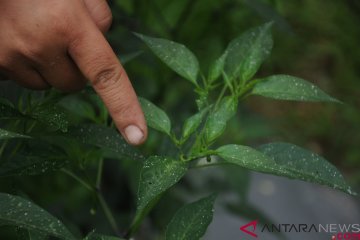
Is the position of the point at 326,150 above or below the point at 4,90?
below

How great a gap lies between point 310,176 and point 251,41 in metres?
0.34

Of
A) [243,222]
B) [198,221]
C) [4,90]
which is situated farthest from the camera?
[243,222]

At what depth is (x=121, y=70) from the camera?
0.89m

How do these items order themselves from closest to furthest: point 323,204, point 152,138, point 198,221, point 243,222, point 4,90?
point 198,221, point 4,90, point 152,138, point 243,222, point 323,204

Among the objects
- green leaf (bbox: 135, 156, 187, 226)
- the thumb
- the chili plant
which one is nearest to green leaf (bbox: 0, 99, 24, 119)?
the chili plant

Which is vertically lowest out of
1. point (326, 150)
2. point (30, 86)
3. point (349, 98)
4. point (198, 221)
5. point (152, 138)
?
point (326, 150)

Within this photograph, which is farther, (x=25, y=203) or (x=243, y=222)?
(x=243, y=222)

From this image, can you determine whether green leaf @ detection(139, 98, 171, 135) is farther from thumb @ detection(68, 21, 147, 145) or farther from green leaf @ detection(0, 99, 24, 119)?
green leaf @ detection(0, 99, 24, 119)

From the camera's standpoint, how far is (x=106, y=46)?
34.1 inches

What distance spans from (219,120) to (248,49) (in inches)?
9.3

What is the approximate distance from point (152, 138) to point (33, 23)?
1.08 metres

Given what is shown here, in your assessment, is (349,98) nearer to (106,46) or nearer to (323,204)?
(323,204)

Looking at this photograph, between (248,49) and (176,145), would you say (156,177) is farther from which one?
(248,49)

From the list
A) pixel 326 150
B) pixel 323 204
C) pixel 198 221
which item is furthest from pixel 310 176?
→ pixel 326 150
